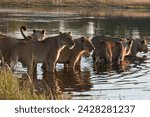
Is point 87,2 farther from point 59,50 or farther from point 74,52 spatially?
point 59,50

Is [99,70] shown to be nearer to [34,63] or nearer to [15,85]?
[34,63]

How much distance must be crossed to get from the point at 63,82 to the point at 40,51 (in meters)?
1.68

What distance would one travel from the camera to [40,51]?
15906 millimetres

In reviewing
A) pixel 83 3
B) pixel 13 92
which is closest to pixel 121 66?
pixel 13 92

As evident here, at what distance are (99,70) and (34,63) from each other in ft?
8.82

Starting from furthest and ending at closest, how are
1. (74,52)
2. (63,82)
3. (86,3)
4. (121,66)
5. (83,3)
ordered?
(86,3)
(83,3)
(121,66)
(74,52)
(63,82)

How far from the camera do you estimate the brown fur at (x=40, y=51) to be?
48.8 ft

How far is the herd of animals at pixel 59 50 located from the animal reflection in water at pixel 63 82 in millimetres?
497

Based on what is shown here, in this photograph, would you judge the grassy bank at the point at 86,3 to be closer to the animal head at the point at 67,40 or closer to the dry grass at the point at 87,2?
the dry grass at the point at 87,2

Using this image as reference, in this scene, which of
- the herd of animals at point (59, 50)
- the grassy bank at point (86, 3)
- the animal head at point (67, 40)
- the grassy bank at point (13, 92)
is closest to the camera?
the grassy bank at point (13, 92)

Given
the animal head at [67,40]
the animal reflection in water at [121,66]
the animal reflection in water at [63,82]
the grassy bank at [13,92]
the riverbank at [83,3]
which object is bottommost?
the riverbank at [83,3]

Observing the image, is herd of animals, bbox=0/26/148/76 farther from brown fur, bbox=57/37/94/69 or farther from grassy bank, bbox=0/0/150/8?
grassy bank, bbox=0/0/150/8

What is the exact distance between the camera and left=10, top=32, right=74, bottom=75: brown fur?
14883 mm

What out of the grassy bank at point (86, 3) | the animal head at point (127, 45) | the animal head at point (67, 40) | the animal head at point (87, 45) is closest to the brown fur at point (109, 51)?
the animal head at point (127, 45)
